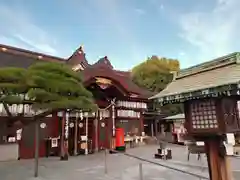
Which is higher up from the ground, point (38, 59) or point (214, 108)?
point (38, 59)

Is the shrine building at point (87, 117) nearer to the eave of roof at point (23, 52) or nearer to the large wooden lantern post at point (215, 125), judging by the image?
the eave of roof at point (23, 52)

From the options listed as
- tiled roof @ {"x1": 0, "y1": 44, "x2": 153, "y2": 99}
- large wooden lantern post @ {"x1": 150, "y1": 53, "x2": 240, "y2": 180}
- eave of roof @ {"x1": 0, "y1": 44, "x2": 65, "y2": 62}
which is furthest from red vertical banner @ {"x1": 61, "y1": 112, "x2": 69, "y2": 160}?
large wooden lantern post @ {"x1": 150, "y1": 53, "x2": 240, "y2": 180}

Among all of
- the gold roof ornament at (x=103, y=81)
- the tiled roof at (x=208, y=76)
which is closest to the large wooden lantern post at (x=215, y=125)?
the tiled roof at (x=208, y=76)

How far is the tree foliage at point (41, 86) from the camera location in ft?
23.6

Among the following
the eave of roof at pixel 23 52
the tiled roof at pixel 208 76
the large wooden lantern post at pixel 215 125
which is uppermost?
the eave of roof at pixel 23 52

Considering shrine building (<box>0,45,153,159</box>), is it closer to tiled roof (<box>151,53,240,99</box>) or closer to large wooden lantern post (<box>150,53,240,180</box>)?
tiled roof (<box>151,53,240,99</box>)

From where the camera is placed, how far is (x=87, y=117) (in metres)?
14.5

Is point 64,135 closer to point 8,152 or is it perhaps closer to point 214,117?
point 8,152

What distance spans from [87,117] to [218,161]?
424 inches

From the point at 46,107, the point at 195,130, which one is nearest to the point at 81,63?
the point at 46,107

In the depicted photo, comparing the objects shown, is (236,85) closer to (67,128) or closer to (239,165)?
(239,165)

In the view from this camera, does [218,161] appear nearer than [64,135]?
Yes

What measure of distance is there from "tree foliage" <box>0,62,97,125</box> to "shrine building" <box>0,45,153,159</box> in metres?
4.24

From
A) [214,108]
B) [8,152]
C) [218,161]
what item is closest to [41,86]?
[214,108]
